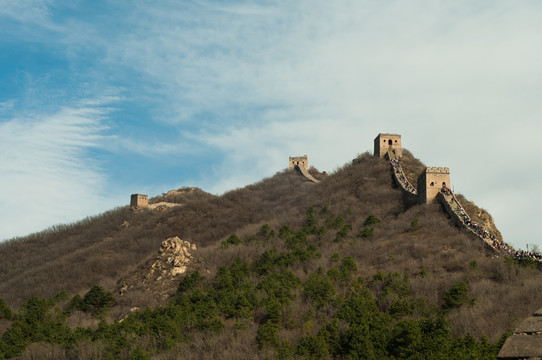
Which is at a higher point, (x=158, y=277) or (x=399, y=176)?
(x=399, y=176)

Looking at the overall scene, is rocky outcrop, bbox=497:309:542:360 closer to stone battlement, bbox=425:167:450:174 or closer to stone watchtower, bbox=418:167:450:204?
stone watchtower, bbox=418:167:450:204

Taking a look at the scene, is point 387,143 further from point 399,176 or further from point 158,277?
point 158,277

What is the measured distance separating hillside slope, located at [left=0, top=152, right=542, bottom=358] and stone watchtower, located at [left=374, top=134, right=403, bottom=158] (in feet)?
5.87

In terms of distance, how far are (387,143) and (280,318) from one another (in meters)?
39.0

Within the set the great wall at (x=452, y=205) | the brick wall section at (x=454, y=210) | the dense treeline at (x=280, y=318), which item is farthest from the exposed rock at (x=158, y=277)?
the brick wall section at (x=454, y=210)

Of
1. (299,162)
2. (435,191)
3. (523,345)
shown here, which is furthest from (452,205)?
Answer: (299,162)

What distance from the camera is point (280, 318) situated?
3241cm

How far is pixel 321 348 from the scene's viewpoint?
89.0 ft

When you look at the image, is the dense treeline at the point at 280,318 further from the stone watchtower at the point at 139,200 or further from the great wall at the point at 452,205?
the stone watchtower at the point at 139,200

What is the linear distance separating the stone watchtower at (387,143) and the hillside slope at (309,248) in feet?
5.87

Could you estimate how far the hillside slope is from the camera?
3050cm

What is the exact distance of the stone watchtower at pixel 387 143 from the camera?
216ft

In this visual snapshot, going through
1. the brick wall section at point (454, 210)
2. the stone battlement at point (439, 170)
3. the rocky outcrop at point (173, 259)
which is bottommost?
the rocky outcrop at point (173, 259)

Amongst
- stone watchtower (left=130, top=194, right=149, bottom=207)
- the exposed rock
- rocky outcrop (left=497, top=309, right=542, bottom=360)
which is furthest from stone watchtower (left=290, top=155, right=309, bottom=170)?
rocky outcrop (left=497, top=309, right=542, bottom=360)
